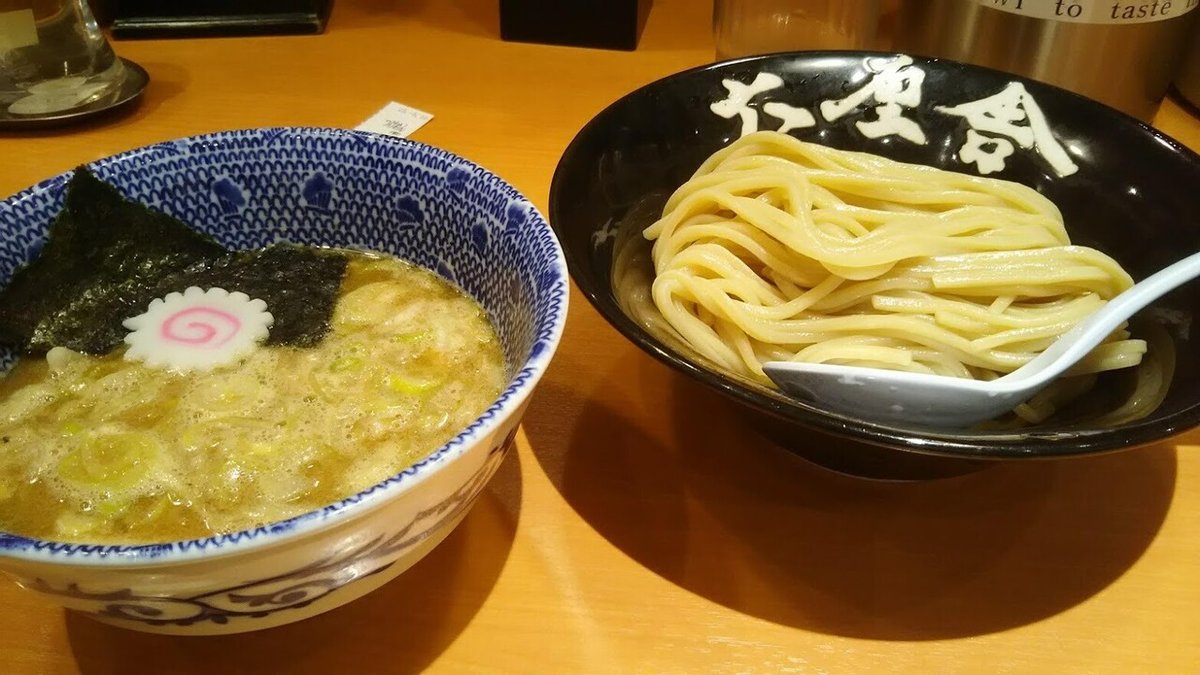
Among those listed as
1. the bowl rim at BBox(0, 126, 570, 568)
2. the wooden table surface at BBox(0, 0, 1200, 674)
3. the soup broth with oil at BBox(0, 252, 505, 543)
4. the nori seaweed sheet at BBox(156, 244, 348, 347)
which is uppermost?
the bowl rim at BBox(0, 126, 570, 568)

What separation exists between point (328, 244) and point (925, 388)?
1.99ft

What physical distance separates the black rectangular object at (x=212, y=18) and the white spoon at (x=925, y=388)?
1476 mm

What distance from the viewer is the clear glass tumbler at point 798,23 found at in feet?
5.05

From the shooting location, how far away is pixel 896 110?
42.8 inches

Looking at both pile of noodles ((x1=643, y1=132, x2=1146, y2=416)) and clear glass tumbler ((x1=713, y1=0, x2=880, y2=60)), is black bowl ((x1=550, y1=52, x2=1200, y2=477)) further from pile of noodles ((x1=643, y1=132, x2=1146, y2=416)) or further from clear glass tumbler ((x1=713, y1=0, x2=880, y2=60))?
clear glass tumbler ((x1=713, y1=0, x2=880, y2=60))

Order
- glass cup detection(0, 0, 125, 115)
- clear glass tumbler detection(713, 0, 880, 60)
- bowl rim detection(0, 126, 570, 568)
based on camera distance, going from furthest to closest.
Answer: clear glass tumbler detection(713, 0, 880, 60), glass cup detection(0, 0, 125, 115), bowl rim detection(0, 126, 570, 568)

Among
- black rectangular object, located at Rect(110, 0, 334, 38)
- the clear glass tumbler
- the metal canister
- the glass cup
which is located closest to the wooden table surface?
the metal canister

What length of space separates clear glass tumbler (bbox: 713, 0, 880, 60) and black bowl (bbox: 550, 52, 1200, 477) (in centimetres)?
50

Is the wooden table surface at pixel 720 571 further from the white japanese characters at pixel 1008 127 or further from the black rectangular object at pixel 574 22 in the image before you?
the black rectangular object at pixel 574 22

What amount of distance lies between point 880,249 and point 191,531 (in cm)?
66

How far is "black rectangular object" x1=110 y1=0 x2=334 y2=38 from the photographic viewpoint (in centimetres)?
175

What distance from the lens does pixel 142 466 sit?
66 centimetres

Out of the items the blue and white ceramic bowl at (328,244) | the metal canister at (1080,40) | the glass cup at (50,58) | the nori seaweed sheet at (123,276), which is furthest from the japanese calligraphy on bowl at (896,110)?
the glass cup at (50,58)

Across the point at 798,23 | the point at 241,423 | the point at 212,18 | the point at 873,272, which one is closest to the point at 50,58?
the point at 212,18
